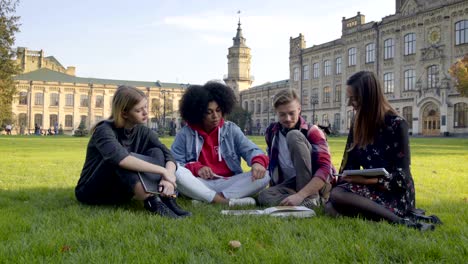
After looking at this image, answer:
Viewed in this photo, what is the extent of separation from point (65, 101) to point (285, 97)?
2826 inches

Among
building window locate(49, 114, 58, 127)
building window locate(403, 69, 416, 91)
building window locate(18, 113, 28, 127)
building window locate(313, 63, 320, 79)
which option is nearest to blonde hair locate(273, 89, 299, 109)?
building window locate(403, 69, 416, 91)

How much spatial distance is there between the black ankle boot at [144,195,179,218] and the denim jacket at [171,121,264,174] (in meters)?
1.14

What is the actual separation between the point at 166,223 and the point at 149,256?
33.6 inches

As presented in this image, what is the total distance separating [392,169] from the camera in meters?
3.54

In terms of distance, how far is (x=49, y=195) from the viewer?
514 cm

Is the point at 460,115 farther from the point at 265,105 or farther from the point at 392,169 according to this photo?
the point at 392,169

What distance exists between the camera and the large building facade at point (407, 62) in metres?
35.3

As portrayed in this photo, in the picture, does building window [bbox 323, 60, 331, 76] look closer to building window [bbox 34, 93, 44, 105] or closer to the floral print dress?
building window [bbox 34, 93, 44, 105]

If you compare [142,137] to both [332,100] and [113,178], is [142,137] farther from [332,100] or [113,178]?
[332,100]

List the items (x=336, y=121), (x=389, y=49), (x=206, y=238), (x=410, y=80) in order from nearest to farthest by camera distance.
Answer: (x=206, y=238)
(x=410, y=80)
(x=389, y=49)
(x=336, y=121)

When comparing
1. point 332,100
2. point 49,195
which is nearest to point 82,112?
point 332,100

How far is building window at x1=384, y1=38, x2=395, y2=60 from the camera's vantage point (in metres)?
41.7

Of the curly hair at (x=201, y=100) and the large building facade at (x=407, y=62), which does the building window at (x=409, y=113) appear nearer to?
the large building facade at (x=407, y=62)

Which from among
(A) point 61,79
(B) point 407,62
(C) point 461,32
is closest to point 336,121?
(B) point 407,62
